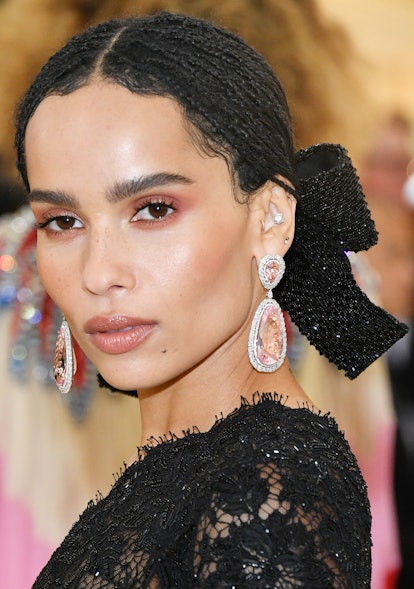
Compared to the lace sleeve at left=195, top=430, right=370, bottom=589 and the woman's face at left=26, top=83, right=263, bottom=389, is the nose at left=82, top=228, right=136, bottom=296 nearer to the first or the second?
the woman's face at left=26, top=83, right=263, bottom=389

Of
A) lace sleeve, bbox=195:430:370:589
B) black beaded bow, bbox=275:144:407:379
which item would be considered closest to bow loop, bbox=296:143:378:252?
black beaded bow, bbox=275:144:407:379

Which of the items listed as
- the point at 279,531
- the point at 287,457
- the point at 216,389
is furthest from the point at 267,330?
the point at 279,531

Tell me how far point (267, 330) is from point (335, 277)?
0.22m

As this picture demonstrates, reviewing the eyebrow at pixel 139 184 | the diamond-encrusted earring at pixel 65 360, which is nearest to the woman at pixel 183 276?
the eyebrow at pixel 139 184

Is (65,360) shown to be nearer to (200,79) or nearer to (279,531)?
(200,79)

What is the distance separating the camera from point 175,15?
1517 mm

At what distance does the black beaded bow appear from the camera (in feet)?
5.26

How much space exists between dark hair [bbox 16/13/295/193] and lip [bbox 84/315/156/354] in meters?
0.25

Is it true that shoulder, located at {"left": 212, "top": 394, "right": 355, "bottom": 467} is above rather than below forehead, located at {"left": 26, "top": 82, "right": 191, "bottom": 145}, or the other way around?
below

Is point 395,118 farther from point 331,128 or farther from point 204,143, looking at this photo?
point 204,143

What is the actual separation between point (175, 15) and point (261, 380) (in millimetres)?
570

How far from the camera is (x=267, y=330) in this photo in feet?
4.81

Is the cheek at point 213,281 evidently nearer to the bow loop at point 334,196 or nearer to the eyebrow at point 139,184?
the eyebrow at point 139,184

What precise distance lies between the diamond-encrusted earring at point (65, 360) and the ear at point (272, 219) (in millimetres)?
397
